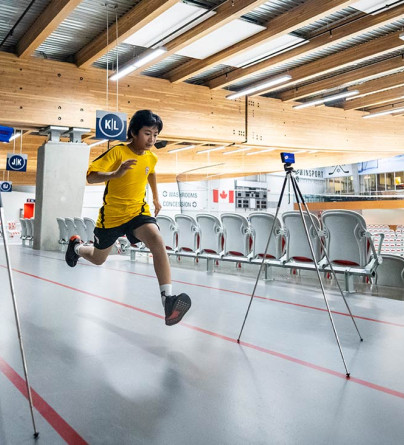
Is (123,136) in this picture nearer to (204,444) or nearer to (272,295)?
(272,295)

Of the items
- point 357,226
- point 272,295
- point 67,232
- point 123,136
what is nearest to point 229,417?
point 272,295

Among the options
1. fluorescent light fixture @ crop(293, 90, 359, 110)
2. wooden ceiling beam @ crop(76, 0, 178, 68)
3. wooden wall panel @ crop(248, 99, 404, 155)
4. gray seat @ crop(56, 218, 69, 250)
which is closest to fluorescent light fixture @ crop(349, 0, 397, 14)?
wooden ceiling beam @ crop(76, 0, 178, 68)

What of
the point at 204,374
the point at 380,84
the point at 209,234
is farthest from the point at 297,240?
the point at 380,84

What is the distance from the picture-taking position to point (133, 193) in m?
3.32

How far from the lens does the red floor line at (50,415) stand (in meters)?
1.62

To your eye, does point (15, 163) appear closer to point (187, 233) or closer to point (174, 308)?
point (187, 233)

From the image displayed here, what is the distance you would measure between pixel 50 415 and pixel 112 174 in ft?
5.41

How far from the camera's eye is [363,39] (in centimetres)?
1055

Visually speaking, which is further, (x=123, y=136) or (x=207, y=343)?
(x=123, y=136)

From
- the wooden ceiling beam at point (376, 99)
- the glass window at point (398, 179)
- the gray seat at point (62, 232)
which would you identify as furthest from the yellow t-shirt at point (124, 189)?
the glass window at point (398, 179)

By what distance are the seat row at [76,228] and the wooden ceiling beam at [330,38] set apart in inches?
226

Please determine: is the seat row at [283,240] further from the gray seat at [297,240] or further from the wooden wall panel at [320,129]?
the wooden wall panel at [320,129]

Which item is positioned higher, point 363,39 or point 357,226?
point 363,39

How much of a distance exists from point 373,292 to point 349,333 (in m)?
2.14
